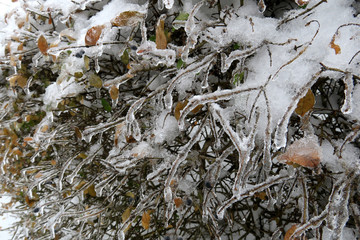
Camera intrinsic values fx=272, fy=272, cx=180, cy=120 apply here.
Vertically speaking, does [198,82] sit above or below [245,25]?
below

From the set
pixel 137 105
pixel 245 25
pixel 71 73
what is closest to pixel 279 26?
pixel 245 25

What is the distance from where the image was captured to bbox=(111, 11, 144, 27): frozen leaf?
1013mm

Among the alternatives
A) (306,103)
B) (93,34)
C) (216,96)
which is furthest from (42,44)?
(306,103)

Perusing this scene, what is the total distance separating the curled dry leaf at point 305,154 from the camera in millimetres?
737

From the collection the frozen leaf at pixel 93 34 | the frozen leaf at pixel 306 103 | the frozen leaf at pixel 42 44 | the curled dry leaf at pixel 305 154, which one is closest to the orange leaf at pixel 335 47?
the frozen leaf at pixel 306 103

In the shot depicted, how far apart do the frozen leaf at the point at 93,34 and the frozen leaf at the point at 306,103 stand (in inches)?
29.9

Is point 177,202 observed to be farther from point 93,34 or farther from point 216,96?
point 93,34

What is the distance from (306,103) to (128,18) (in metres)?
0.69

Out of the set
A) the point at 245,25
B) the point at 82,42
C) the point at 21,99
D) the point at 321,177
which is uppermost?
the point at 245,25

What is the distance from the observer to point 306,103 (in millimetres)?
792

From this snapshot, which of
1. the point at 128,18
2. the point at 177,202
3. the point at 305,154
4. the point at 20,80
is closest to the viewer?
the point at 305,154

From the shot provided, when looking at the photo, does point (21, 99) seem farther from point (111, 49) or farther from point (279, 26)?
point (279, 26)

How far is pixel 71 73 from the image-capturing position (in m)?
1.27

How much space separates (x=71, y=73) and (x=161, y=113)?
463 mm
